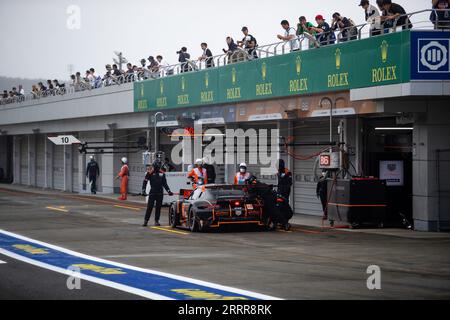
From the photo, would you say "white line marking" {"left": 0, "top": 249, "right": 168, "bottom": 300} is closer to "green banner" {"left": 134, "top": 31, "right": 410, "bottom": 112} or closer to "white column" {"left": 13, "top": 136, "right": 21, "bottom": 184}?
"green banner" {"left": 134, "top": 31, "right": 410, "bottom": 112}

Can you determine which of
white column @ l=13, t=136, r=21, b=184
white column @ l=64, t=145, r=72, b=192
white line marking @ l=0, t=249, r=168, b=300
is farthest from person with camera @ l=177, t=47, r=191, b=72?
white column @ l=13, t=136, r=21, b=184

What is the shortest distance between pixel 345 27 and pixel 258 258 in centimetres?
1102

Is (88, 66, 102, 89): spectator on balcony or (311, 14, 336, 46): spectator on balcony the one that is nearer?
(311, 14, 336, 46): spectator on balcony

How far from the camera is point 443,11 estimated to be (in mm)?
22594

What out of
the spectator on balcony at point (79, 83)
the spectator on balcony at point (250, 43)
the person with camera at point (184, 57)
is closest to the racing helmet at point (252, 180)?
the spectator on balcony at point (250, 43)

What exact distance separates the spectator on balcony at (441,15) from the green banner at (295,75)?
82cm

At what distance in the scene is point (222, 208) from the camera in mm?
22594

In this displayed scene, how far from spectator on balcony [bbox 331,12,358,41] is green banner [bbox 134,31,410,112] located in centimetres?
26

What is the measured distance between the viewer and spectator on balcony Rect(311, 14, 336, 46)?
87.8 ft

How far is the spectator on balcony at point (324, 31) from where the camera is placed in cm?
2677

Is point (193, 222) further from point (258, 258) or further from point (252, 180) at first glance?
point (258, 258)

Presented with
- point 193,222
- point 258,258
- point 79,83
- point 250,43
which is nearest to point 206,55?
point 250,43

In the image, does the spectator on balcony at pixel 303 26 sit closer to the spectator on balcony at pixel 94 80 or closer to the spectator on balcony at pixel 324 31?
the spectator on balcony at pixel 324 31
